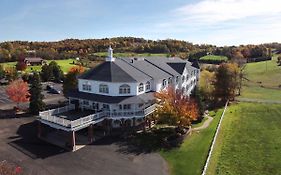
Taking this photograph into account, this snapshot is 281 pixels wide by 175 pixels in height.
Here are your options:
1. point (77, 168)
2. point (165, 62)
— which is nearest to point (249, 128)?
point (165, 62)

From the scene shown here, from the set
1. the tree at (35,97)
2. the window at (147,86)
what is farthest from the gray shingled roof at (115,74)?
the tree at (35,97)

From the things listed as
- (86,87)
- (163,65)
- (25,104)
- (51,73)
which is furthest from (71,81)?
(51,73)

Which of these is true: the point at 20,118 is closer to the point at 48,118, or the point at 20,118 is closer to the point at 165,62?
the point at 48,118

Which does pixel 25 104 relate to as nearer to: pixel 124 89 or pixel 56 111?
pixel 56 111

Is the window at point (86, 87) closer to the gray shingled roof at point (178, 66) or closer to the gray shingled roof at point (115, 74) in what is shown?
the gray shingled roof at point (115, 74)

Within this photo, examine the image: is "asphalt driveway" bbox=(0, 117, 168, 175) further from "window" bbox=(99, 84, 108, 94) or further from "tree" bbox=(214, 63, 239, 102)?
"tree" bbox=(214, 63, 239, 102)

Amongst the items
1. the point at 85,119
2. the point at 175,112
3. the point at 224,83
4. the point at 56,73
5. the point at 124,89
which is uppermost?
the point at 56,73

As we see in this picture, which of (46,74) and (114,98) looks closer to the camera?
(114,98)

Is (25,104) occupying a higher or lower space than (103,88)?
lower
